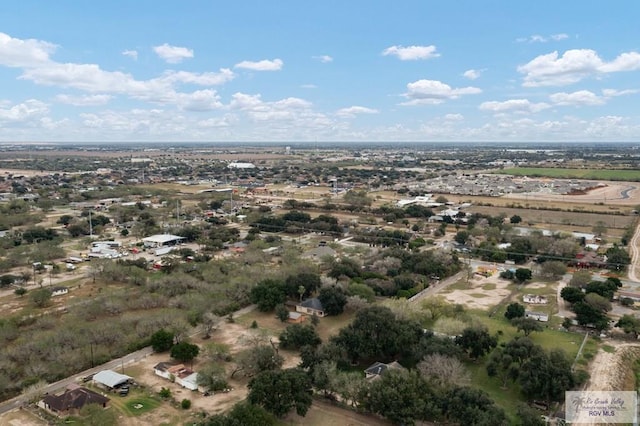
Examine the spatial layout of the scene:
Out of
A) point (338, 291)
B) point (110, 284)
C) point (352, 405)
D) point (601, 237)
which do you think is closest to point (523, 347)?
point (352, 405)

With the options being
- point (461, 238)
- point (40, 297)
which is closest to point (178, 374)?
point (40, 297)

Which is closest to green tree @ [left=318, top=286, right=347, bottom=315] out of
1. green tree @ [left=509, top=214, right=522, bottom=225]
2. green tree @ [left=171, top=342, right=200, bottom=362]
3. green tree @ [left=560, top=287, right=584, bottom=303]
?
green tree @ [left=171, top=342, right=200, bottom=362]

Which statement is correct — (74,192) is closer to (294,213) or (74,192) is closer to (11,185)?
(11,185)

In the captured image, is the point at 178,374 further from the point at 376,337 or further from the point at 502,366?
the point at 502,366

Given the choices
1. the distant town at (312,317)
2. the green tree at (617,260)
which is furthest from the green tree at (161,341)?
the green tree at (617,260)

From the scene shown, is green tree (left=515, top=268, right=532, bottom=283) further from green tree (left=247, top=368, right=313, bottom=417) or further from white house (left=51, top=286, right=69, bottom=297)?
white house (left=51, top=286, right=69, bottom=297)

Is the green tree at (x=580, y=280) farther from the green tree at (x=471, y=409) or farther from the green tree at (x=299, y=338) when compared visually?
the green tree at (x=299, y=338)
